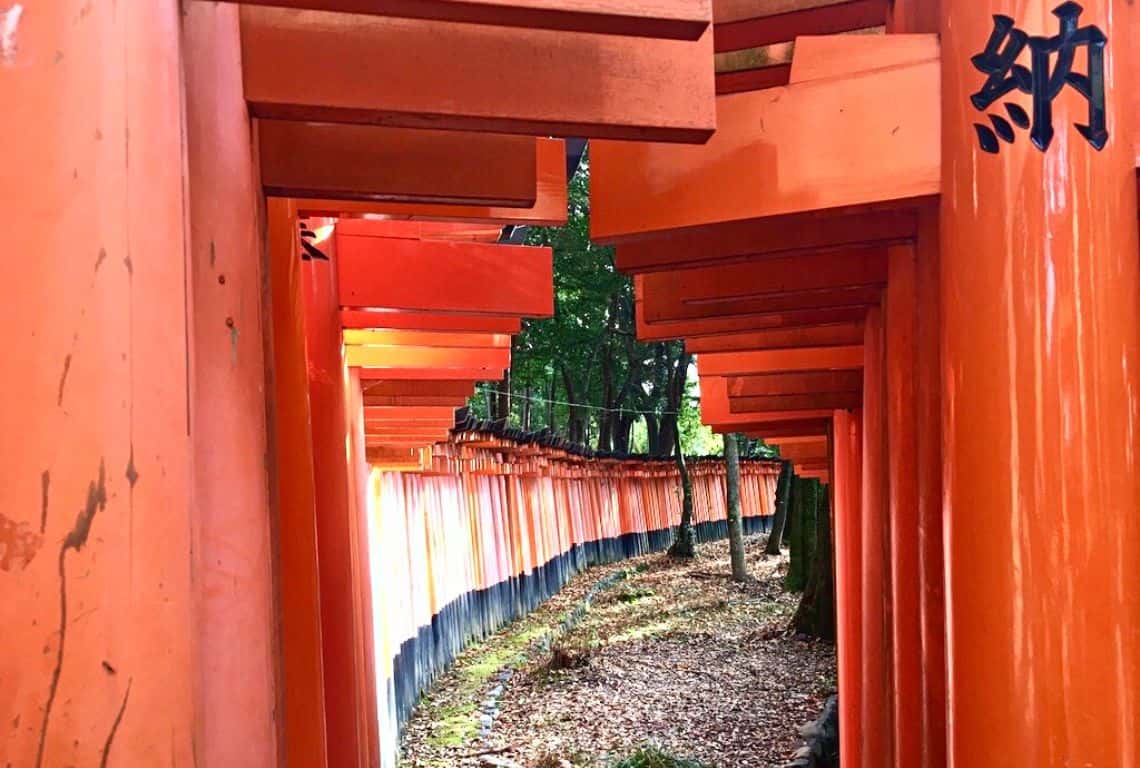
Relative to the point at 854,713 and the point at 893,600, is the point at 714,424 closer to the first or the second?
the point at 854,713

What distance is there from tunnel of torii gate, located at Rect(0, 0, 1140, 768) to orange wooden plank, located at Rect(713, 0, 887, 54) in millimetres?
18

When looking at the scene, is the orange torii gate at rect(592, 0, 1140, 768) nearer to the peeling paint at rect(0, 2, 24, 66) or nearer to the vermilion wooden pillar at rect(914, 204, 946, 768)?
the vermilion wooden pillar at rect(914, 204, 946, 768)

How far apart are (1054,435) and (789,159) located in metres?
1.18

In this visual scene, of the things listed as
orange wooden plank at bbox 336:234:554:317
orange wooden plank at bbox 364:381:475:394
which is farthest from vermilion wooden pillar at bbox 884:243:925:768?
orange wooden plank at bbox 364:381:475:394

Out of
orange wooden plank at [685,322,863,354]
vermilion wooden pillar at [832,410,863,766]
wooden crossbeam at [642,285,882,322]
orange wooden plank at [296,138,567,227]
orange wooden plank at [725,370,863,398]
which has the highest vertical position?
orange wooden plank at [296,138,567,227]

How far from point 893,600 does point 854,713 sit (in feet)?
12.2

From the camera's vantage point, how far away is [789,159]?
3.40m

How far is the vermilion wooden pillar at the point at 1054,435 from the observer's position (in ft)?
8.76

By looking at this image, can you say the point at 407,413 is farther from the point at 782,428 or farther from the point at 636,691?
Answer: the point at 636,691

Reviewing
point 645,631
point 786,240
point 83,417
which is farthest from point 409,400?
point 645,631

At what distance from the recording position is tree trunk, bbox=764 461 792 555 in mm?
27209

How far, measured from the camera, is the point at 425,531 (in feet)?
57.2

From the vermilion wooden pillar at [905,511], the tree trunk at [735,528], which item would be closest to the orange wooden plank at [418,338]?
the vermilion wooden pillar at [905,511]

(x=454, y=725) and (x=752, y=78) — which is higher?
(x=752, y=78)
